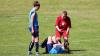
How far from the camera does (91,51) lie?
23547mm

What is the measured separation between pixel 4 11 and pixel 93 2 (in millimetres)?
8820

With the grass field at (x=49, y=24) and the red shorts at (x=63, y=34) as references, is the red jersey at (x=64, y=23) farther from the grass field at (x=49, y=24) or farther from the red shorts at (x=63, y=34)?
the grass field at (x=49, y=24)

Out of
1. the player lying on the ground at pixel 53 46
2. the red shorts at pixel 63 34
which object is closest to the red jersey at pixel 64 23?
the red shorts at pixel 63 34

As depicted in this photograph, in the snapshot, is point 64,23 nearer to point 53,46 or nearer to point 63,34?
point 63,34

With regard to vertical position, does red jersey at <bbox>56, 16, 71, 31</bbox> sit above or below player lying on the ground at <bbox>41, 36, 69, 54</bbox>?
above

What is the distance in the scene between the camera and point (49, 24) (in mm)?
36000

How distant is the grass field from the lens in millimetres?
24750

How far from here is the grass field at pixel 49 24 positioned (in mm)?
24750

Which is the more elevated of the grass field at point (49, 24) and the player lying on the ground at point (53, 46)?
the player lying on the ground at point (53, 46)

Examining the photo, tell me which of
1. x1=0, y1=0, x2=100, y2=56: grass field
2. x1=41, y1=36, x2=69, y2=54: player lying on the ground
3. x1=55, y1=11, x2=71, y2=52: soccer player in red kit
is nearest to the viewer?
x1=41, y1=36, x2=69, y2=54: player lying on the ground

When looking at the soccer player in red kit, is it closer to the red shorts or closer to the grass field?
the red shorts

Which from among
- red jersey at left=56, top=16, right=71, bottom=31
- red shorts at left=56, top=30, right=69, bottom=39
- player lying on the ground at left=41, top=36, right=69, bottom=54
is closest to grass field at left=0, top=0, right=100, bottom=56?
player lying on the ground at left=41, top=36, right=69, bottom=54

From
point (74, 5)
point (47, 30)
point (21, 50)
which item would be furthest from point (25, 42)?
point (74, 5)

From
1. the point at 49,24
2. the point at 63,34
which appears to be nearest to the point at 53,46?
the point at 63,34
